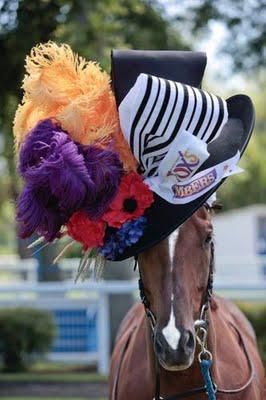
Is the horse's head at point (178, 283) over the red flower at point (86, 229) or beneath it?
beneath

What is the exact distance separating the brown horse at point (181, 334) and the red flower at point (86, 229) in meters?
0.21

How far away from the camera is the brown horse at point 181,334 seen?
11.2 ft

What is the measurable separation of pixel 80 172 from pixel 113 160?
172 mm

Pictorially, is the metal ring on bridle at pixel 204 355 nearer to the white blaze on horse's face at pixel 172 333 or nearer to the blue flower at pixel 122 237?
the white blaze on horse's face at pixel 172 333

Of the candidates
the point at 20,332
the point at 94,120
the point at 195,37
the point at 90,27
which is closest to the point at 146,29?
the point at 195,37

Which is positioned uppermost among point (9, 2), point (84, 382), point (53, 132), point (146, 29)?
point (146, 29)

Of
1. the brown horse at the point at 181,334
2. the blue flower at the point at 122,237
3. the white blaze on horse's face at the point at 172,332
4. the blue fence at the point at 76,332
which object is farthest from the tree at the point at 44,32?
the white blaze on horse's face at the point at 172,332

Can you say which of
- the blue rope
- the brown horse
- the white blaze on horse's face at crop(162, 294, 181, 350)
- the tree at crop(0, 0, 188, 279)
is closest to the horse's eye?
the brown horse

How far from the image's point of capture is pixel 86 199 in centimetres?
365

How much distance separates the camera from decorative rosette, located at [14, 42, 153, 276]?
11.9 ft

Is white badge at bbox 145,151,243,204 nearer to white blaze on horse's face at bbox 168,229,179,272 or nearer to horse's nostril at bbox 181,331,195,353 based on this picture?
white blaze on horse's face at bbox 168,229,179,272

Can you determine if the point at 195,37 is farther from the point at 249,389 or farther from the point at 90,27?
the point at 249,389

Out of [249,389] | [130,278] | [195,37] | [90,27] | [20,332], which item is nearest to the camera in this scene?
[249,389]

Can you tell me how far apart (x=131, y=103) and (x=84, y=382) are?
22.1 ft
